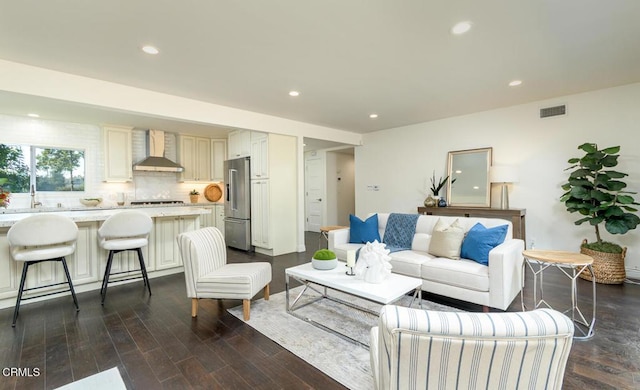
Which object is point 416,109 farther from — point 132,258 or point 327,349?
point 132,258

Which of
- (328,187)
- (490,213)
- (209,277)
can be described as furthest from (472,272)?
(328,187)

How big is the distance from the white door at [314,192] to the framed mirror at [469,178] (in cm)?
357

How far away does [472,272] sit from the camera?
265 centimetres

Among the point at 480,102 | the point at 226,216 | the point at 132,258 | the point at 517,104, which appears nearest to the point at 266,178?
the point at 226,216

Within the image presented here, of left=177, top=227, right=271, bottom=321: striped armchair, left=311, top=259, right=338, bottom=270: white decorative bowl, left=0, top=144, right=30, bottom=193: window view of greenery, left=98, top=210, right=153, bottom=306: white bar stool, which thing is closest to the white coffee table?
left=311, top=259, right=338, bottom=270: white decorative bowl

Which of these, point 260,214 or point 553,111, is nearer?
point 553,111

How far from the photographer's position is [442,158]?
211 inches

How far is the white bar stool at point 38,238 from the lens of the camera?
2.58 metres

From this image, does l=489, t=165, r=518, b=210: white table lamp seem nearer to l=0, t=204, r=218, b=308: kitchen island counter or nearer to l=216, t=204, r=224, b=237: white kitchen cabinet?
l=0, t=204, r=218, b=308: kitchen island counter

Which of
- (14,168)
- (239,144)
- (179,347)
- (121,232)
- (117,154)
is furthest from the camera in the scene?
(239,144)

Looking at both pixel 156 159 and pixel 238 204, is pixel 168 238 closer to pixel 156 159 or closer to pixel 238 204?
pixel 238 204

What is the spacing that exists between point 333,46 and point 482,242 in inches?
94.9

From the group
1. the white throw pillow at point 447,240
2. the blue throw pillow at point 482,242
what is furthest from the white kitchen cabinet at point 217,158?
the blue throw pillow at point 482,242

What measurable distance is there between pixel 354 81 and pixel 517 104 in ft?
9.55
